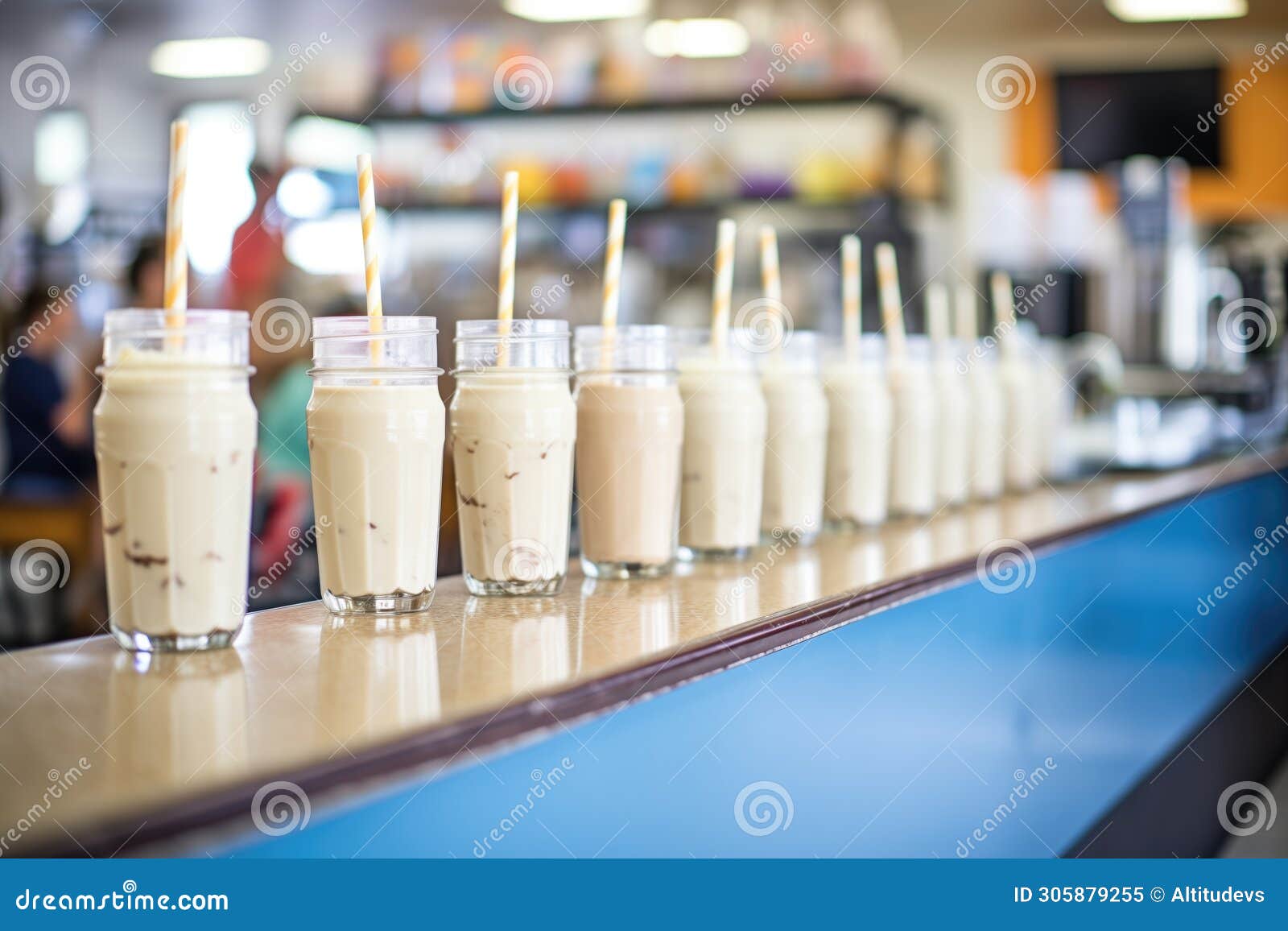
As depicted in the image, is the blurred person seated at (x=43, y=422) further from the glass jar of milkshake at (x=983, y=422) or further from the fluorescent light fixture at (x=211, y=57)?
the fluorescent light fixture at (x=211, y=57)

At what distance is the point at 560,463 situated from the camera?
4.48 ft

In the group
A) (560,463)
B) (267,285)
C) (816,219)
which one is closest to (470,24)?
(816,219)

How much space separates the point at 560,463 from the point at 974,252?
6.43m

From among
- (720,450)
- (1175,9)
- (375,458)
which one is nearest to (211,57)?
(1175,9)

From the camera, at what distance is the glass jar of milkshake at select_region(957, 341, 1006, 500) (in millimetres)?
2316

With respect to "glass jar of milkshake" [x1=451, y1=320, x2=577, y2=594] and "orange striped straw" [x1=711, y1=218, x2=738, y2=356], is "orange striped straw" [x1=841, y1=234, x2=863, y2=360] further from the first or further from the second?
"glass jar of milkshake" [x1=451, y1=320, x2=577, y2=594]

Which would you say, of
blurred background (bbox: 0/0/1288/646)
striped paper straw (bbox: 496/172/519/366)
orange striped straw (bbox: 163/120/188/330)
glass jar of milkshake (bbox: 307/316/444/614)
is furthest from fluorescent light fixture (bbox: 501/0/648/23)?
orange striped straw (bbox: 163/120/188/330)

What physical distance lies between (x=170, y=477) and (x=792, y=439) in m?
0.89

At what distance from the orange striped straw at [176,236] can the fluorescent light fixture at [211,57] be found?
6573 mm

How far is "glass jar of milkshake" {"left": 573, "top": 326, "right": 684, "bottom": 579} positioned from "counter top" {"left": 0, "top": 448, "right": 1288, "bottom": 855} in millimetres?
48

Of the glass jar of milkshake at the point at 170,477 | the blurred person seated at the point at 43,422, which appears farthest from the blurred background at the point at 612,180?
the glass jar of milkshake at the point at 170,477

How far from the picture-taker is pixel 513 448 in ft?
4.39

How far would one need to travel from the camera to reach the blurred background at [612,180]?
13.2 feet

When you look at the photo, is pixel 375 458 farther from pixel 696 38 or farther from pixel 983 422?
pixel 696 38
